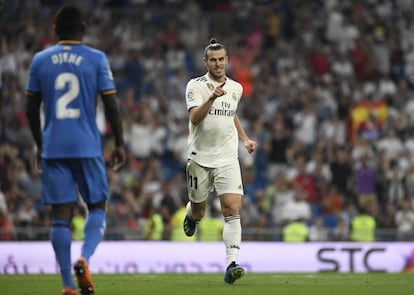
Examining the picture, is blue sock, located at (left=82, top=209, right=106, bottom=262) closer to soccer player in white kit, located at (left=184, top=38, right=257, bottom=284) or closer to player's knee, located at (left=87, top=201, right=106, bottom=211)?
player's knee, located at (left=87, top=201, right=106, bottom=211)

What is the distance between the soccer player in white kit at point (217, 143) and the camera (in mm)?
12234

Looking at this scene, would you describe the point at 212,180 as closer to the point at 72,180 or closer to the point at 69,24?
the point at 72,180

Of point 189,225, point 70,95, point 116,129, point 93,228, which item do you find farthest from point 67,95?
point 189,225

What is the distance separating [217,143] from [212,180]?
1.61ft

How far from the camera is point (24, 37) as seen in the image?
2641 centimetres

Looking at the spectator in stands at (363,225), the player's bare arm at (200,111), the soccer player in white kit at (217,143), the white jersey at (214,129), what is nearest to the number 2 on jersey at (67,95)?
the player's bare arm at (200,111)

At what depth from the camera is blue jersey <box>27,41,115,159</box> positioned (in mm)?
9492

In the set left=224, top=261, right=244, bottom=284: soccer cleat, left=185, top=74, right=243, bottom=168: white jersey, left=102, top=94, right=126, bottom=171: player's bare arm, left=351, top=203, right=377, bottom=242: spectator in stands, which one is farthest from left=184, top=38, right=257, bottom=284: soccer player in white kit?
left=351, top=203, right=377, bottom=242: spectator in stands

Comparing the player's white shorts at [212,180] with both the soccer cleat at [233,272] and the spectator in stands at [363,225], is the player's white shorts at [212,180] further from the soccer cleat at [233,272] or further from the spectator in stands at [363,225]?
the spectator in stands at [363,225]

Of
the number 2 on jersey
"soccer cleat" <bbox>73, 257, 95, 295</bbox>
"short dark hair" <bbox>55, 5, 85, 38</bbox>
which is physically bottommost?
"soccer cleat" <bbox>73, 257, 95, 295</bbox>

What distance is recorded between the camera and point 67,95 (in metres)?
9.48

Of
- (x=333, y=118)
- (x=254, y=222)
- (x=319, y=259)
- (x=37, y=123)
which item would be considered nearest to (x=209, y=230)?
(x=254, y=222)

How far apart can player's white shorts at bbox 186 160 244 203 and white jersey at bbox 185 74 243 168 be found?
0.08m

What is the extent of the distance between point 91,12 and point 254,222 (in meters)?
8.41
